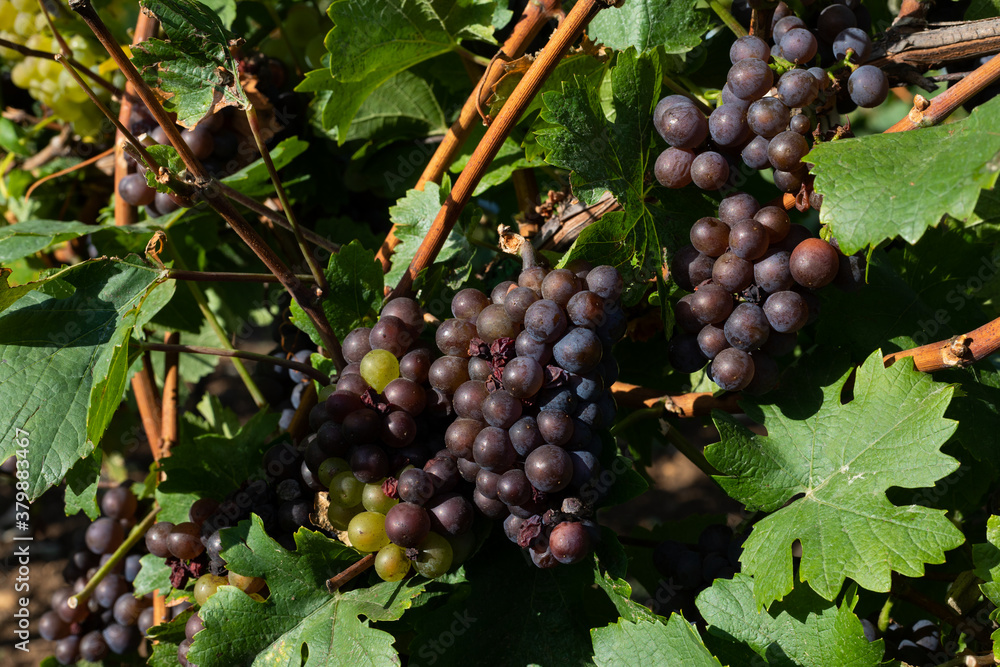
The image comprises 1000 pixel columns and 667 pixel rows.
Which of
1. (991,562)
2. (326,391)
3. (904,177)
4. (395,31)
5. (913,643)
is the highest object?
(395,31)

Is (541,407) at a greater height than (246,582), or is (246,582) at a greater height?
(541,407)

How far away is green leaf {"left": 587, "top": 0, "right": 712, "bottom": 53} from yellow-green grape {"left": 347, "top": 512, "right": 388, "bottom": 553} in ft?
3.06

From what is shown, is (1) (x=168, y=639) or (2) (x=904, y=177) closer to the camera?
(2) (x=904, y=177)

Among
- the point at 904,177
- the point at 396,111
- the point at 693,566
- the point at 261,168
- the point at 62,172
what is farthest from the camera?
the point at 62,172

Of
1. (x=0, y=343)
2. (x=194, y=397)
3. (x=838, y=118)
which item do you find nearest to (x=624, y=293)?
(x=838, y=118)

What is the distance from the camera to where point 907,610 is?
5.02ft

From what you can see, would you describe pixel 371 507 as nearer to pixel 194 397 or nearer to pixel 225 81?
pixel 225 81

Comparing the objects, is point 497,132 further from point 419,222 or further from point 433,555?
point 433,555

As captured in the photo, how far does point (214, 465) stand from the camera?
145 centimetres

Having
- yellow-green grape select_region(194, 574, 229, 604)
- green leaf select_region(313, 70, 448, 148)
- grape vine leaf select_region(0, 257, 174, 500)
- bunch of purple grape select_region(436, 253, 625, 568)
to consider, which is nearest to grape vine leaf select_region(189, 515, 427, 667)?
yellow-green grape select_region(194, 574, 229, 604)

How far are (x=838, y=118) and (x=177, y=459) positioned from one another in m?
1.43

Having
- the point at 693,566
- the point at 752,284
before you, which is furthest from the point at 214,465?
the point at 752,284

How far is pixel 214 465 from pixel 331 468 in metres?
0.45

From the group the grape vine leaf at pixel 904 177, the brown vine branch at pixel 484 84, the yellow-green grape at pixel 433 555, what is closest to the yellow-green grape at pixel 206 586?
the yellow-green grape at pixel 433 555
